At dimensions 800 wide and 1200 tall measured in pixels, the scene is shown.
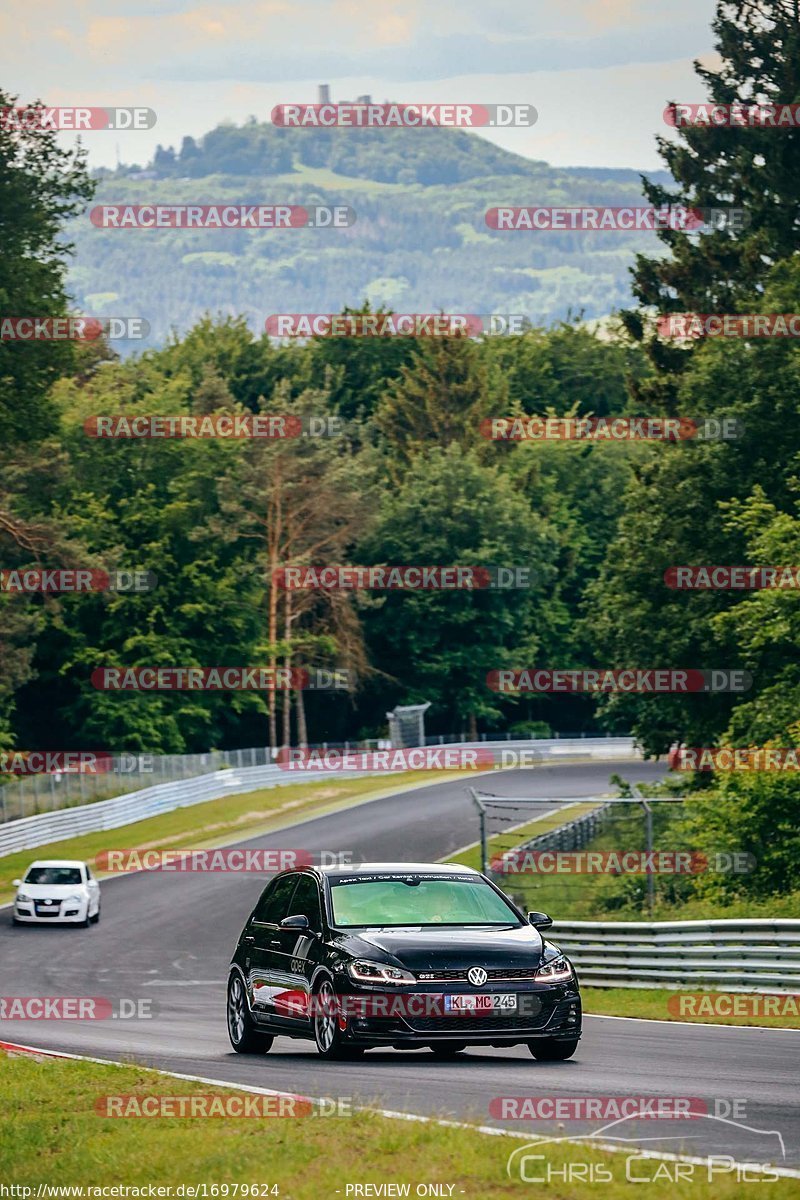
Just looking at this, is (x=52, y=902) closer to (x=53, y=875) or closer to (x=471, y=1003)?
(x=53, y=875)

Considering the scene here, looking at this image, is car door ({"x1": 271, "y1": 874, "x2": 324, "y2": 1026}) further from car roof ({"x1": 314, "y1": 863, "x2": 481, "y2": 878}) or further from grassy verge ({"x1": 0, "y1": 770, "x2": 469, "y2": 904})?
grassy verge ({"x1": 0, "y1": 770, "x2": 469, "y2": 904})

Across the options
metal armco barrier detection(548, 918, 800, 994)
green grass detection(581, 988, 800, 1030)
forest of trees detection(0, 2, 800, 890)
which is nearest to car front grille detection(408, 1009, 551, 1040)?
green grass detection(581, 988, 800, 1030)

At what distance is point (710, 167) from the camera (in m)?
57.5

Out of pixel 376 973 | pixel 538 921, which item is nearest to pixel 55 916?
pixel 538 921

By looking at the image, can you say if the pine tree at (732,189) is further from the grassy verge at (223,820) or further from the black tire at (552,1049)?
the black tire at (552,1049)

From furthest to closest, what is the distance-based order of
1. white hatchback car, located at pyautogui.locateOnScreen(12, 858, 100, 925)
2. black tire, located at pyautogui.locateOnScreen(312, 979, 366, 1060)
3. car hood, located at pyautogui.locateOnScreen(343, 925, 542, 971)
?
white hatchback car, located at pyautogui.locateOnScreen(12, 858, 100, 925) < black tire, located at pyautogui.locateOnScreen(312, 979, 366, 1060) < car hood, located at pyautogui.locateOnScreen(343, 925, 542, 971)

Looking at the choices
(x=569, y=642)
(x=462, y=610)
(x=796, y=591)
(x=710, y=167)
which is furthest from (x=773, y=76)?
(x=569, y=642)

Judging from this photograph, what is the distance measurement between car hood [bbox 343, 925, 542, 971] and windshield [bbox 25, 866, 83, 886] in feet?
86.4

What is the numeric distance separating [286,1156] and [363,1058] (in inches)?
213

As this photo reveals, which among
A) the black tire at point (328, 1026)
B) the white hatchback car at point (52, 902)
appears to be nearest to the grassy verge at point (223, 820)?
the white hatchback car at point (52, 902)

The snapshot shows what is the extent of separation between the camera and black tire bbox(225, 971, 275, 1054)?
15.3 meters

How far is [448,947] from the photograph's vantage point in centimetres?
1330

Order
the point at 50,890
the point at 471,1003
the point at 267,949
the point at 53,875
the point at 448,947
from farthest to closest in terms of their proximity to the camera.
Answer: the point at 53,875 < the point at 50,890 < the point at 267,949 < the point at 448,947 < the point at 471,1003

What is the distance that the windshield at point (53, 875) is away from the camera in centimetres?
3903
